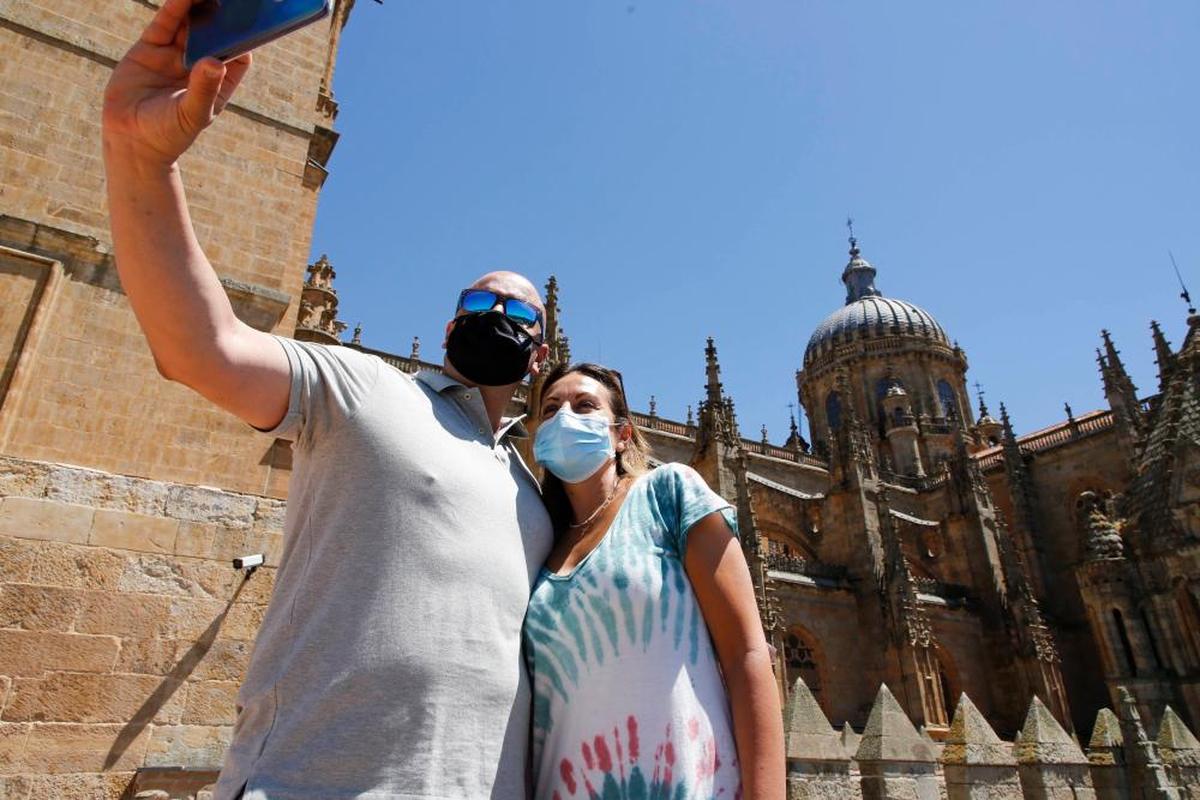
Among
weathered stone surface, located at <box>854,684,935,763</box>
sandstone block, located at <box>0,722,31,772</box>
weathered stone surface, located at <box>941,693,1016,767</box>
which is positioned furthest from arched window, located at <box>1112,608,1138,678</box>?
sandstone block, located at <box>0,722,31,772</box>

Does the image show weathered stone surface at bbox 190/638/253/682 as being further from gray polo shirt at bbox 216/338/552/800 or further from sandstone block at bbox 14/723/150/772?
gray polo shirt at bbox 216/338/552/800

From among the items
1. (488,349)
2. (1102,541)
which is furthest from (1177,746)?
(488,349)

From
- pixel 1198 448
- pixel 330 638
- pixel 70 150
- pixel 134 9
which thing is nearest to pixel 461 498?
pixel 330 638

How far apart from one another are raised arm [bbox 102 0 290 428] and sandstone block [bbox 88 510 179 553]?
10.4 feet

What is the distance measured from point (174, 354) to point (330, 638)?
0.64 meters

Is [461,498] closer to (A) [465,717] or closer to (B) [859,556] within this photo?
(A) [465,717]

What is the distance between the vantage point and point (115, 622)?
390 cm

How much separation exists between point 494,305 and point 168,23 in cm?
100

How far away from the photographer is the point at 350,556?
A: 1539mm

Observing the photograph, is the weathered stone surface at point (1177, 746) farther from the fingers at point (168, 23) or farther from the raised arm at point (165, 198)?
the fingers at point (168, 23)

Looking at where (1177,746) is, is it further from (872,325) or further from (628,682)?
(872,325)

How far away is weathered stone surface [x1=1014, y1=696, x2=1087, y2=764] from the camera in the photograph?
7.05 meters

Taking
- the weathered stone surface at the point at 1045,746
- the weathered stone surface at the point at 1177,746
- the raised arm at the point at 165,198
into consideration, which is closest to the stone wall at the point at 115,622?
the raised arm at the point at 165,198

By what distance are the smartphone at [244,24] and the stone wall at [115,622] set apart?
135 inches
